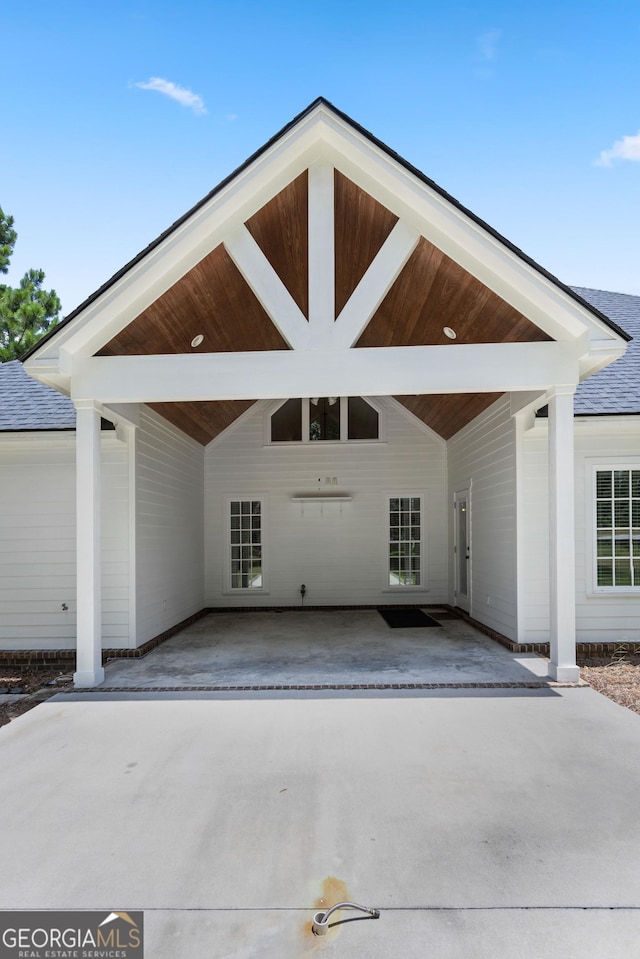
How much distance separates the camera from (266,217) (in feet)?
17.6

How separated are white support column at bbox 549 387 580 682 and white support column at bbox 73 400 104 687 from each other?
15.2 ft

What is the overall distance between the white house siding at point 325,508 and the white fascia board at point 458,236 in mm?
5636

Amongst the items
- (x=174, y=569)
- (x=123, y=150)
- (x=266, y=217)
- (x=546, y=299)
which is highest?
(x=123, y=150)

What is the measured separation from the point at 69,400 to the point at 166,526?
2345mm

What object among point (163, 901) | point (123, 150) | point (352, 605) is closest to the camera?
point (163, 901)

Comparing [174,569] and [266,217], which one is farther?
[174,569]

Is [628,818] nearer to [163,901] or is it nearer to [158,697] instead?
[163,901]

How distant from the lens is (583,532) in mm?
6887

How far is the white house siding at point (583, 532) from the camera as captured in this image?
663cm

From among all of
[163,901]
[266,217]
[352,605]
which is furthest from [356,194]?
[352,605]

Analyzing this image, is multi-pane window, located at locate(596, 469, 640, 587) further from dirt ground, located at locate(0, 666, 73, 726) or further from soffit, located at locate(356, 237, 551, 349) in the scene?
dirt ground, located at locate(0, 666, 73, 726)

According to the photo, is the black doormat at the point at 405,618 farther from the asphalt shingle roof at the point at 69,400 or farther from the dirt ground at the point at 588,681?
the asphalt shingle roof at the point at 69,400

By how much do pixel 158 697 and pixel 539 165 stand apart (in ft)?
28.8

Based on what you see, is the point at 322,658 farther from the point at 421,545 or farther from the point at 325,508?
the point at 421,545
